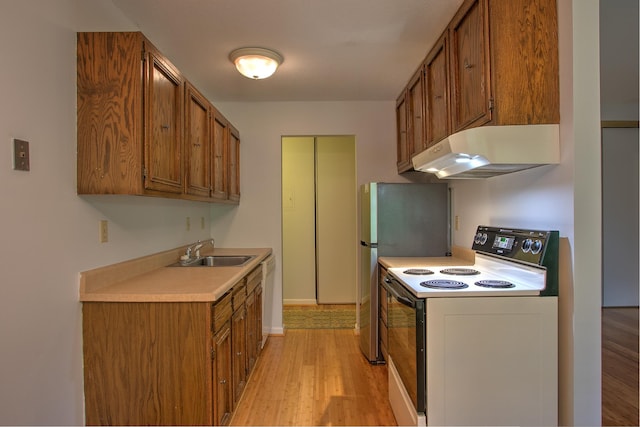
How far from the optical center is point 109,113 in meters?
1.58

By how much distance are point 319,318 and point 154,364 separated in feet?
8.76

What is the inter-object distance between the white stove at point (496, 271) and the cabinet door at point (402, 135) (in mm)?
1019

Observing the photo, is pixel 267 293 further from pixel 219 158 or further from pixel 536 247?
pixel 536 247

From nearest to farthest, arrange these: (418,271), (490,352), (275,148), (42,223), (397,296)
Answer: (42,223), (490,352), (397,296), (418,271), (275,148)

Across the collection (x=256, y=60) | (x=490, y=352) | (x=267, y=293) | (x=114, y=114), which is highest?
(x=256, y=60)

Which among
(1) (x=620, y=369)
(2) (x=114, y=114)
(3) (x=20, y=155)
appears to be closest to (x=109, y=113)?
(2) (x=114, y=114)

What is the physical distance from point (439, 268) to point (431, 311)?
770 mm

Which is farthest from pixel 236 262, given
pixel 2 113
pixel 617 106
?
pixel 617 106

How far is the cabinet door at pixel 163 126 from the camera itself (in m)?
1.65

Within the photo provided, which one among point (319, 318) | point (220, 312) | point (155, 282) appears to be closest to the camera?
point (220, 312)

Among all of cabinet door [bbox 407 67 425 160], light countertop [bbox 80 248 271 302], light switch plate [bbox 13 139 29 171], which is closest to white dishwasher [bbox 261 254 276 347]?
light countertop [bbox 80 248 271 302]

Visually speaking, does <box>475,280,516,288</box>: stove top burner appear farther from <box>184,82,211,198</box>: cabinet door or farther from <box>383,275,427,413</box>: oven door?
<box>184,82,211,198</box>: cabinet door

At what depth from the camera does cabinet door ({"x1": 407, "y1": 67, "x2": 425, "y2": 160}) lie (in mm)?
2510

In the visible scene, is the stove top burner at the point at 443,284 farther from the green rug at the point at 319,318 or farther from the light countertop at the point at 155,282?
the green rug at the point at 319,318
